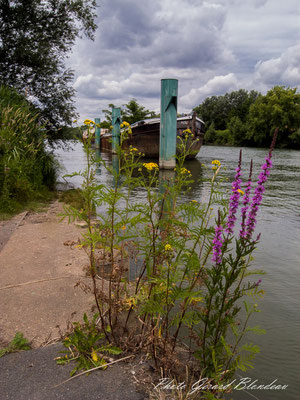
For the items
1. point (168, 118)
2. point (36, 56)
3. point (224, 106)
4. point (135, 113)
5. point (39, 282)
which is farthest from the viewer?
point (224, 106)

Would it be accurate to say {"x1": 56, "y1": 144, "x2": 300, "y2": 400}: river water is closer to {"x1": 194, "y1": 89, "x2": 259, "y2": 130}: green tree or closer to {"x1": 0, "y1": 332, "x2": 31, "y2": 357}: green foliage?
{"x1": 0, "y1": 332, "x2": 31, "y2": 357}: green foliage

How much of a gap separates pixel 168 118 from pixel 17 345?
13268mm

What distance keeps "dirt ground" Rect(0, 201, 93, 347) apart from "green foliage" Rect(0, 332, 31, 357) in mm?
63

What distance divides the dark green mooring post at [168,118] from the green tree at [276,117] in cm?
4245

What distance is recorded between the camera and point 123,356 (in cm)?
191

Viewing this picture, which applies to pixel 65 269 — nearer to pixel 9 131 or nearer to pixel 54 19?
pixel 9 131

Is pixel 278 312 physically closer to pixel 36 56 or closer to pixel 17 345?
pixel 17 345

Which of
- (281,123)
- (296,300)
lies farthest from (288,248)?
(281,123)

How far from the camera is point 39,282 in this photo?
295cm

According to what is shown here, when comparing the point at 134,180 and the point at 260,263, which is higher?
the point at 134,180

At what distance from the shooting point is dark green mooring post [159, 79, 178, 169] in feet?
45.3

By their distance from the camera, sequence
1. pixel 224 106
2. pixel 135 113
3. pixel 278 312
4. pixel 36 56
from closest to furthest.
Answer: pixel 278 312
pixel 36 56
pixel 135 113
pixel 224 106

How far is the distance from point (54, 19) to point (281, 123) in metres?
52.0

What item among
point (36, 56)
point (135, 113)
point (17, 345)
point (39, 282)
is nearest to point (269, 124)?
point (135, 113)
